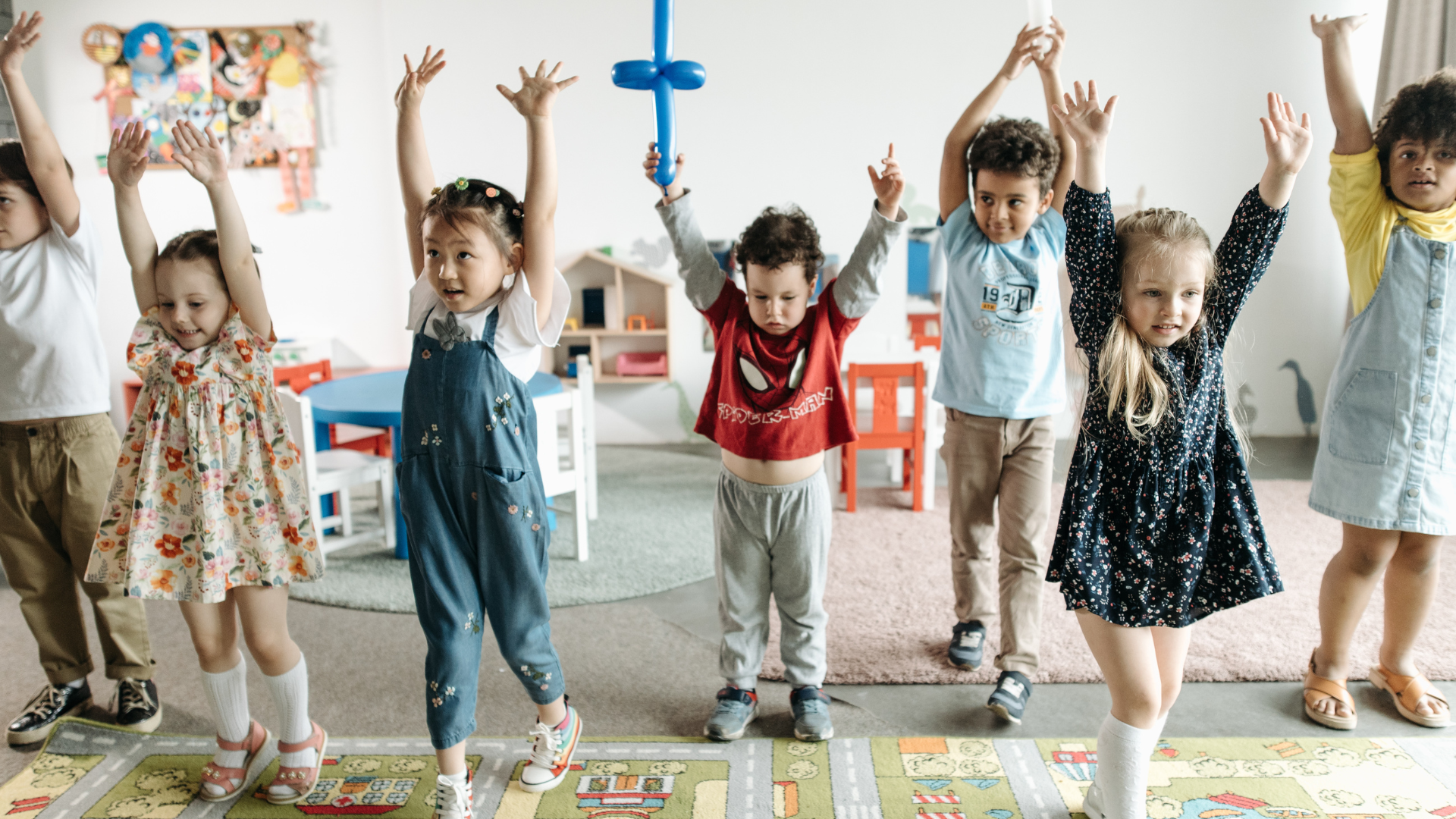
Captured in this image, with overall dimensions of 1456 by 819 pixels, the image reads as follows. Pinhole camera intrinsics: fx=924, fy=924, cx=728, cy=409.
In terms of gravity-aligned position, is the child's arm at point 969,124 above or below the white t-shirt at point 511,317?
above

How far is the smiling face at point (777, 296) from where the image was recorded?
160 centimetres

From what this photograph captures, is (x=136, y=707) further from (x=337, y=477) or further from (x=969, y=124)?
(x=969, y=124)

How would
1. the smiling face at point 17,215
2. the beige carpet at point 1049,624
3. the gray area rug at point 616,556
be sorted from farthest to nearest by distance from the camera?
the gray area rug at point 616,556
the beige carpet at point 1049,624
the smiling face at point 17,215

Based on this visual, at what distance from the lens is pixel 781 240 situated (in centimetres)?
157

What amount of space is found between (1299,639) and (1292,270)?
2629 mm

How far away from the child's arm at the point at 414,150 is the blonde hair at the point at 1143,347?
111 centimetres

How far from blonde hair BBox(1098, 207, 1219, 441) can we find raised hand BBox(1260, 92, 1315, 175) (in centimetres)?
13

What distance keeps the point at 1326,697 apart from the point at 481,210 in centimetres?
181

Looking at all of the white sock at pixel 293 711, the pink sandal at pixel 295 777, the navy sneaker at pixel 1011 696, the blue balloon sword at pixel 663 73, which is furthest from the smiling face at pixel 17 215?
the navy sneaker at pixel 1011 696

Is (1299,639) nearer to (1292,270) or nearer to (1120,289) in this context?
(1120,289)

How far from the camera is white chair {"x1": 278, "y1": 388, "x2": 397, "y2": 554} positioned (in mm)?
2568

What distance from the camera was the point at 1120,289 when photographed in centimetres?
135

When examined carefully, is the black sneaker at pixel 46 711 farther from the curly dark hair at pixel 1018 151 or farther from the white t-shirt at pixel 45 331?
the curly dark hair at pixel 1018 151

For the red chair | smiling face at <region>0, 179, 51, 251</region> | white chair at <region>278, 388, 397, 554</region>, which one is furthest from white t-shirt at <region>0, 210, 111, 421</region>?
the red chair
